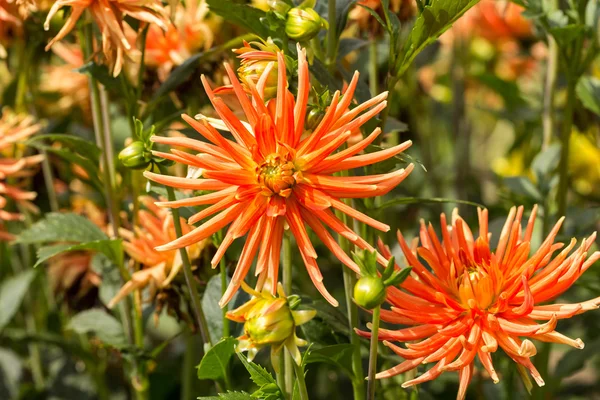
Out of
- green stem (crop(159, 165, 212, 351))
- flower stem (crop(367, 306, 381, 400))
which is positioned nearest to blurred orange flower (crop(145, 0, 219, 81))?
green stem (crop(159, 165, 212, 351))

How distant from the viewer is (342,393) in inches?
62.3

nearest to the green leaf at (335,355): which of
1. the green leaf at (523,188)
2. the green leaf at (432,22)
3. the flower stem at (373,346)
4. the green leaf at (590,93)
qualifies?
the flower stem at (373,346)

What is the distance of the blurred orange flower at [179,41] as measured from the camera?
1.22m

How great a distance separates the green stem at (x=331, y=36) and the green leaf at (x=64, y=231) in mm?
391

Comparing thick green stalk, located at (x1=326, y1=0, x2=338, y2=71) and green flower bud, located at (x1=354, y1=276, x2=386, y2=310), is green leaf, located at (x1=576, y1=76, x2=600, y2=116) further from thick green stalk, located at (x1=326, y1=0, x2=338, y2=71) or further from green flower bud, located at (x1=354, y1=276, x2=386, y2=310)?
green flower bud, located at (x1=354, y1=276, x2=386, y2=310)

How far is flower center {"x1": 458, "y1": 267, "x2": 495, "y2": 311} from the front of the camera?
0.74 m

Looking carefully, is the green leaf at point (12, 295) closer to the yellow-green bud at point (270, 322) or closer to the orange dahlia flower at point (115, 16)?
the orange dahlia flower at point (115, 16)

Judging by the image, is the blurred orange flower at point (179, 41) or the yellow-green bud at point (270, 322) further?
the blurred orange flower at point (179, 41)

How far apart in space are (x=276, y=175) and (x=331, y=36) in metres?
0.27

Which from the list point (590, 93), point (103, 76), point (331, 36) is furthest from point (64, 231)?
point (590, 93)

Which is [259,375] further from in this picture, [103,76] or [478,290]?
[103,76]

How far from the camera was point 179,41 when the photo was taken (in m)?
1.23

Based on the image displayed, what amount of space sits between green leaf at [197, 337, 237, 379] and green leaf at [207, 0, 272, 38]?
1.08ft

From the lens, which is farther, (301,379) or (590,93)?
(590,93)
